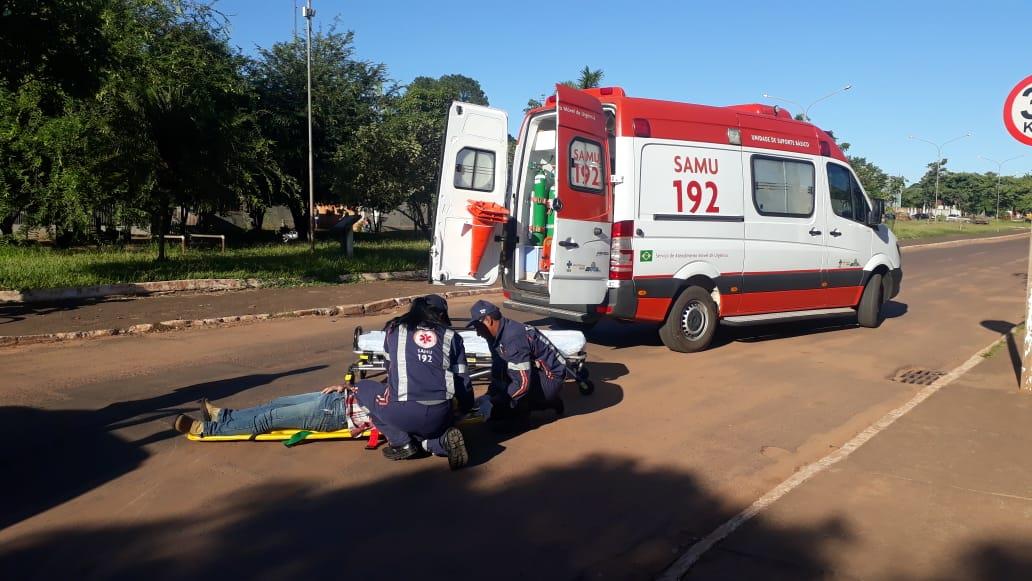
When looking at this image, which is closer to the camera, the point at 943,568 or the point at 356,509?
the point at 943,568

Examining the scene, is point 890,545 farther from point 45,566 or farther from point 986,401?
point 45,566

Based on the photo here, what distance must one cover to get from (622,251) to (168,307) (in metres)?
7.66

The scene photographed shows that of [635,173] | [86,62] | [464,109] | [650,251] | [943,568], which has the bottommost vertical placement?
[943,568]

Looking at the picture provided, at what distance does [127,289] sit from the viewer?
43.2 feet

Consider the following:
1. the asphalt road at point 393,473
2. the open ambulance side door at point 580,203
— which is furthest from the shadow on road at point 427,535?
the open ambulance side door at point 580,203

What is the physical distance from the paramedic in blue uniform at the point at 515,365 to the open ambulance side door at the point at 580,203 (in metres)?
1.96

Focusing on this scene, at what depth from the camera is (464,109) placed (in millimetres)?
8602

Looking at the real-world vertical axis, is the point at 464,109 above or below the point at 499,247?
above

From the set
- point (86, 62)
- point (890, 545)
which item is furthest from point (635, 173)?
point (86, 62)

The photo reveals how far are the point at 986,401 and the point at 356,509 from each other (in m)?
5.90

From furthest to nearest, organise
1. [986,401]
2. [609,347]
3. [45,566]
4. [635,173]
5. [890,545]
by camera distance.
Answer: [609,347] → [635,173] → [986,401] → [890,545] → [45,566]

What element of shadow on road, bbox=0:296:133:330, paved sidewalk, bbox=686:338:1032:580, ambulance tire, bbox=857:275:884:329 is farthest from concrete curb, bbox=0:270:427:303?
paved sidewalk, bbox=686:338:1032:580

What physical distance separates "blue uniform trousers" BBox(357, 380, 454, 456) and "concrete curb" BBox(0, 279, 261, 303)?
366 inches

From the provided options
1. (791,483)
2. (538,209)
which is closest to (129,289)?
(538,209)
